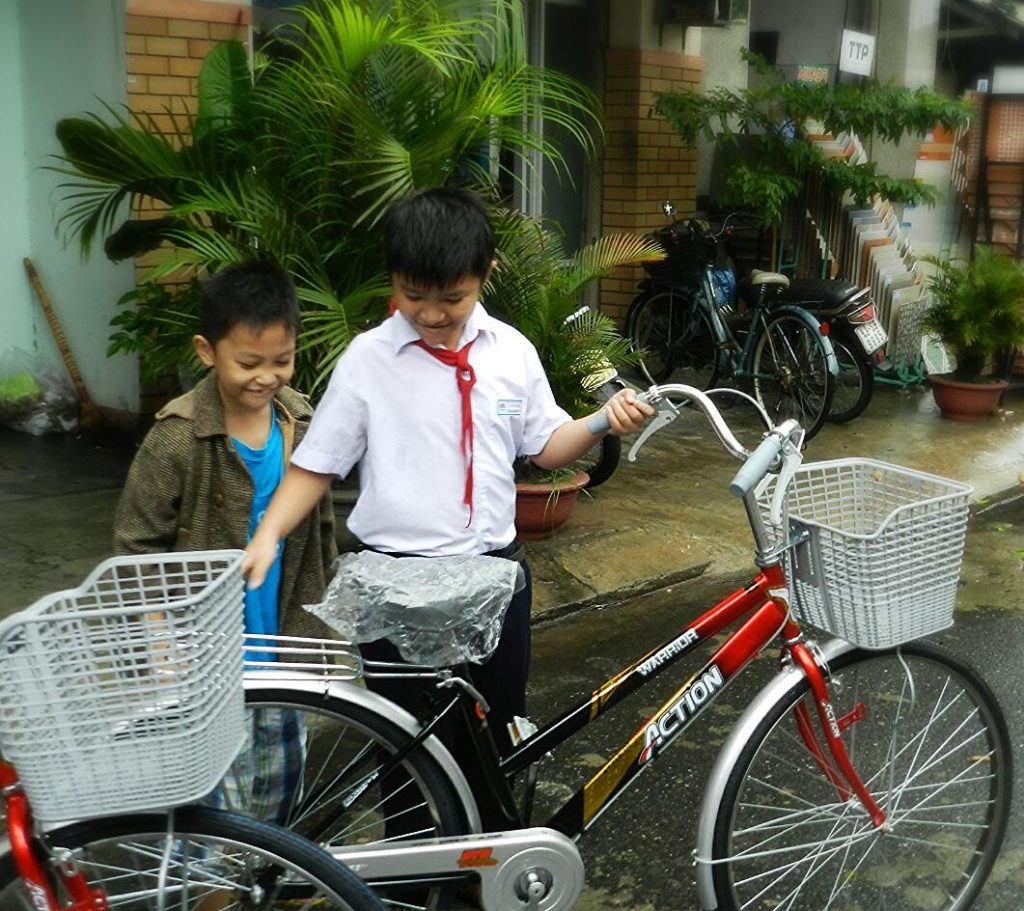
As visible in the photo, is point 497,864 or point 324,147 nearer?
point 497,864

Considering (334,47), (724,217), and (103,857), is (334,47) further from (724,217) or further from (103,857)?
(724,217)

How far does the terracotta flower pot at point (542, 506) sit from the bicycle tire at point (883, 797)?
241 cm

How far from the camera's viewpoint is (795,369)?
828cm

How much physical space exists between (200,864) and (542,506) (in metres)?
3.57

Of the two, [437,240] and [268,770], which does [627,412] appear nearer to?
[437,240]

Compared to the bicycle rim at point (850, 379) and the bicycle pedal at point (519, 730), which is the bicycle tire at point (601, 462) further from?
the bicycle pedal at point (519, 730)

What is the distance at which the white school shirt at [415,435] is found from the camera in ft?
8.70

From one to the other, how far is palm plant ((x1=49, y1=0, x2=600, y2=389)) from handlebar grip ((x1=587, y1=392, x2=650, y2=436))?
91.6 inches

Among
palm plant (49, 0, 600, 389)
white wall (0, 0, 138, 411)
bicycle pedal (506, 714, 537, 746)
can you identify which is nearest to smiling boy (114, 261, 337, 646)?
bicycle pedal (506, 714, 537, 746)

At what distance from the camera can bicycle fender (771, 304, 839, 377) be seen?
7961mm

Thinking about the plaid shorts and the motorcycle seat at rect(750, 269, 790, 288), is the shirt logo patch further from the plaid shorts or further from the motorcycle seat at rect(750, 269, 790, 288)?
the motorcycle seat at rect(750, 269, 790, 288)

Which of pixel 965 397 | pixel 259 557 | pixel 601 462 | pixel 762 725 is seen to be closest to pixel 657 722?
pixel 762 725

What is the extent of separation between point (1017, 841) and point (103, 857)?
2.52 m

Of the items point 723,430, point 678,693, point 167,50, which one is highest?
point 167,50
